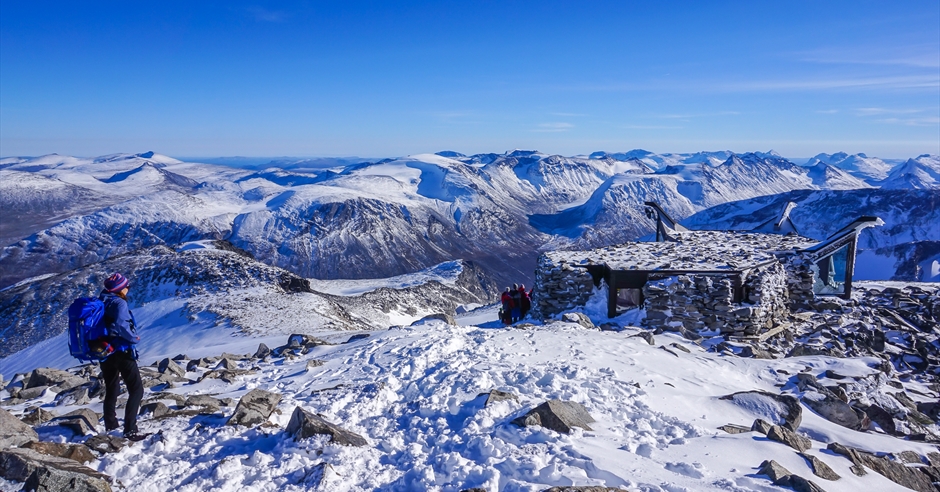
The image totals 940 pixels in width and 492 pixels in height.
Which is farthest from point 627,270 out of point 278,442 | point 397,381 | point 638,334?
point 278,442

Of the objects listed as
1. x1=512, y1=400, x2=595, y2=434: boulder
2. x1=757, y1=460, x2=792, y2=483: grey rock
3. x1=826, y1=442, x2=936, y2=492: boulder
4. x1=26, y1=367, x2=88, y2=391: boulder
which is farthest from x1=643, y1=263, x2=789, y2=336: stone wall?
x1=26, y1=367, x2=88, y2=391: boulder

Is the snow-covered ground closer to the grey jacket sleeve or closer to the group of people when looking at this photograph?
the grey jacket sleeve

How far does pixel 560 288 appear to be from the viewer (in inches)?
731

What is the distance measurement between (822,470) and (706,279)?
10533 mm

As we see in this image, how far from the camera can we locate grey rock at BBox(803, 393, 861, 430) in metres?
9.59

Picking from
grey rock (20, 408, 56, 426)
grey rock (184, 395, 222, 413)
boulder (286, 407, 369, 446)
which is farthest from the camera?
grey rock (184, 395, 222, 413)

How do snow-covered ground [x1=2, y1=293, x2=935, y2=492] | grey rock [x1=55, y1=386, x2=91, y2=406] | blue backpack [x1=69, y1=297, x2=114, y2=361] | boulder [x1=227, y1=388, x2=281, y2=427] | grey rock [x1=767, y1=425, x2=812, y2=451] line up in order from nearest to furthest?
snow-covered ground [x1=2, y1=293, x2=935, y2=492] < blue backpack [x1=69, y1=297, x2=114, y2=361] < grey rock [x1=767, y1=425, x2=812, y2=451] < boulder [x1=227, y1=388, x2=281, y2=427] < grey rock [x1=55, y1=386, x2=91, y2=406]

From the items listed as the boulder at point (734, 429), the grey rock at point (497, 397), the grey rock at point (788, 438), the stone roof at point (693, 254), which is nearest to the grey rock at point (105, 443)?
the grey rock at point (497, 397)

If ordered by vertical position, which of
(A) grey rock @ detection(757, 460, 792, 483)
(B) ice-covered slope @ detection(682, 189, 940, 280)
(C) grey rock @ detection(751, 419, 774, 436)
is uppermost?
(A) grey rock @ detection(757, 460, 792, 483)

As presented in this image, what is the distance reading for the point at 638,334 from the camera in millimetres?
14305

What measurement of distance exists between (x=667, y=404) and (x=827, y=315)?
43.2 feet

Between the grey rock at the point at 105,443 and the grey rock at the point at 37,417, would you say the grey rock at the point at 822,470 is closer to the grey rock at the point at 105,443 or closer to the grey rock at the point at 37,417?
the grey rock at the point at 105,443

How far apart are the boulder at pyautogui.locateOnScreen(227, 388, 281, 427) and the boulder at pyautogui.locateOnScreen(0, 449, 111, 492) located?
199 cm

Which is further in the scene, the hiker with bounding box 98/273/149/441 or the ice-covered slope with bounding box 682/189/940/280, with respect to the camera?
the ice-covered slope with bounding box 682/189/940/280
